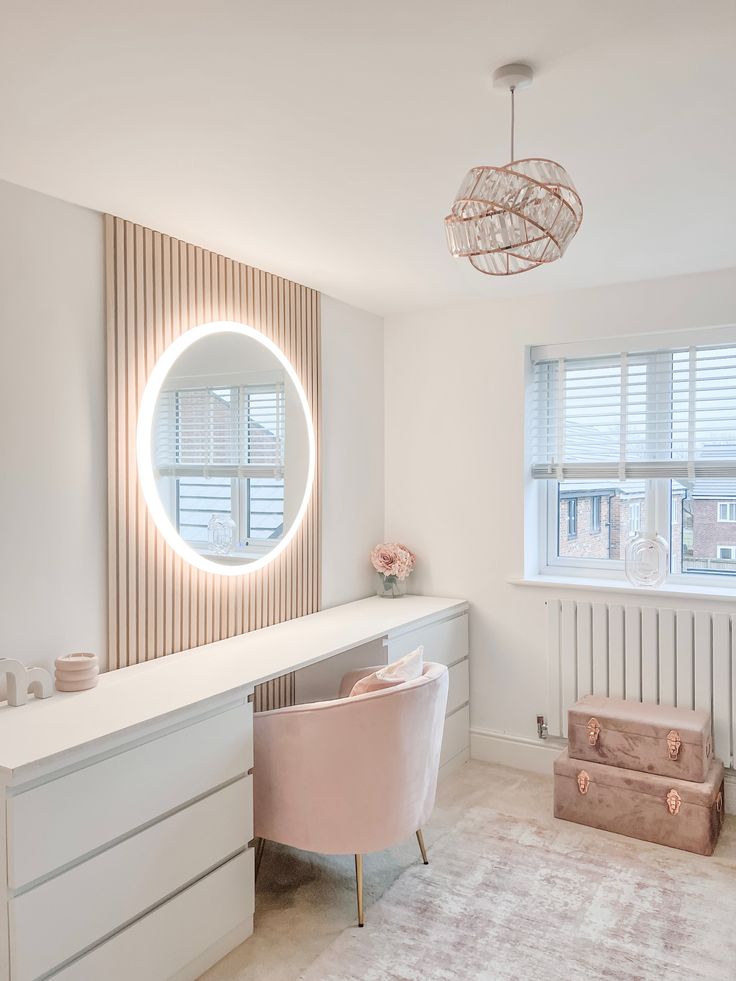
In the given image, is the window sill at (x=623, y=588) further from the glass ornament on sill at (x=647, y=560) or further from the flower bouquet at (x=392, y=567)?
the flower bouquet at (x=392, y=567)

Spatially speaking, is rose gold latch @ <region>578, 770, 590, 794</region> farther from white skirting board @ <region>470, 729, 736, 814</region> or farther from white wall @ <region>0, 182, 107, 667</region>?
white wall @ <region>0, 182, 107, 667</region>

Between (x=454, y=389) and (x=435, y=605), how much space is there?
1128 millimetres

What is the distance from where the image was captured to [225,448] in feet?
10.00

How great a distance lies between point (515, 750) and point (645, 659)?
0.82m

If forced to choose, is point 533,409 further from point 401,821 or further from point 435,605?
point 401,821

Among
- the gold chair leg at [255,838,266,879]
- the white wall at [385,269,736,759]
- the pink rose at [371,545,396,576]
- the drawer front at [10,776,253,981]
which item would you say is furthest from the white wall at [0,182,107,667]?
the white wall at [385,269,736,759]

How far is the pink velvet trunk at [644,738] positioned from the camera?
3014 mm

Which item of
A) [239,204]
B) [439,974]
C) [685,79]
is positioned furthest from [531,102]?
[439,974]

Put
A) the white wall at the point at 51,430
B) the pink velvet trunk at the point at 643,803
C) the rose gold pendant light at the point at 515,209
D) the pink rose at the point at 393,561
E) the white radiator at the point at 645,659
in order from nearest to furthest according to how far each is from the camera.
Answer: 1. the rose gold pendant light at the point at 515,209
2. the white wall at the point at 51,430
3. the pink velvet trunk at the point at 643,803
4. the white radiator at the point at 645,659
5. the pink rose at the point at 393,561

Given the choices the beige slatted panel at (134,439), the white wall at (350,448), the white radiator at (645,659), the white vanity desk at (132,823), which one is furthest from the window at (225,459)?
the white radiator at (645,659)

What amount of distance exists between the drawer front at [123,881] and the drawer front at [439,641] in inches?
43.2

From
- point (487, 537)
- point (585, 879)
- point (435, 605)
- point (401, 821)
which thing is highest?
point (487, 537)

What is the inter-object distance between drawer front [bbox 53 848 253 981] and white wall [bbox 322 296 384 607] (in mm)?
1528

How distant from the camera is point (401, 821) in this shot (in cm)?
249
